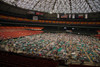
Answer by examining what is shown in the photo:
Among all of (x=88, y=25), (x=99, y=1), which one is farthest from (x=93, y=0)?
(x=88, y=25)

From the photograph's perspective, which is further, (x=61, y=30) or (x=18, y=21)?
(x=61, y=30)

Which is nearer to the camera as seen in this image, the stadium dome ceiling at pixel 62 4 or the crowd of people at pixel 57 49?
the crowd of people at pixel 57 49

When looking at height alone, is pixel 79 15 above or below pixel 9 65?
above

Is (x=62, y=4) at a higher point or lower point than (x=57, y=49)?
higher

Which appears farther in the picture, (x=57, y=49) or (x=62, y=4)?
(x=62, y=4)

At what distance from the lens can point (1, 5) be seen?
30266 millimetres

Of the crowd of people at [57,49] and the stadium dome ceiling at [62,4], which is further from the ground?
the stadium dome ceiling at [62,4]

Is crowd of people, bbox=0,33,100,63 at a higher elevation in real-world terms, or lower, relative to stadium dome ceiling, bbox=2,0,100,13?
lower

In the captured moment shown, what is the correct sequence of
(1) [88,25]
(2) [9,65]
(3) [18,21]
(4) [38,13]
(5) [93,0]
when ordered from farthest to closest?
(4) [38,13] → (1) [88,25] → (3) [18,21] → (5) [93,0] → (2) [9,65]

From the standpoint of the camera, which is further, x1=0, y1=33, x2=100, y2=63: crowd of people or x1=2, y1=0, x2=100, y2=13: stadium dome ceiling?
x1=2, y1=0, x2=100, y2=13: stadium dome ceiling

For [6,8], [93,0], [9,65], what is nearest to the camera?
[9,65]

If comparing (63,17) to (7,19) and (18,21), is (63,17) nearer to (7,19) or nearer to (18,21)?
(18,21)

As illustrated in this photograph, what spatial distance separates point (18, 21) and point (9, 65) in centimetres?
3628

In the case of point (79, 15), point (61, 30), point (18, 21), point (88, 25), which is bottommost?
point (61, 30)
